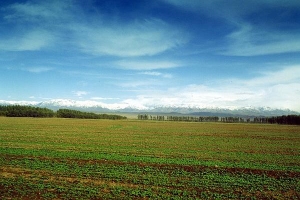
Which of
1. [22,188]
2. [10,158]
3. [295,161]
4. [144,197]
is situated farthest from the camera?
[295,161]

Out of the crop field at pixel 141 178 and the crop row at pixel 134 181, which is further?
the crop row at pixel 134 181

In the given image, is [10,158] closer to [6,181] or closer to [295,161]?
[6,181]

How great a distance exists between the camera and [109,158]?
23531 millimetres

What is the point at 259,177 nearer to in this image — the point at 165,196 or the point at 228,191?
the point at 228,191

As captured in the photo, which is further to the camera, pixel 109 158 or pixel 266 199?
pixel 109 158

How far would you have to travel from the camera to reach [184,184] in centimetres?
1535

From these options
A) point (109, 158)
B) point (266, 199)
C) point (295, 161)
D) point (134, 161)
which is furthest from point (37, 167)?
point (295, 161)

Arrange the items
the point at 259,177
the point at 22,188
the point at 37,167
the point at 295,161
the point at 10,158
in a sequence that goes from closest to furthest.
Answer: the point at 22,188
the point at 259,177
the point at 37,167
the point at 10,158
the point at 295,161

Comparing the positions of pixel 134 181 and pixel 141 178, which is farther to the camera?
pixel 141 178

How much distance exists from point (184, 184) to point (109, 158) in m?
10.6

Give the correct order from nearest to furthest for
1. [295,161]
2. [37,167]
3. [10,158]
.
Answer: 1. [37,167]
2. [10,158]
3. [295,161]

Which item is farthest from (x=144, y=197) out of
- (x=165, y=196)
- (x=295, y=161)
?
(x=295, y=161)

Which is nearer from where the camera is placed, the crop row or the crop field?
the crop field

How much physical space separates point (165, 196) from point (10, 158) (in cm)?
1758
